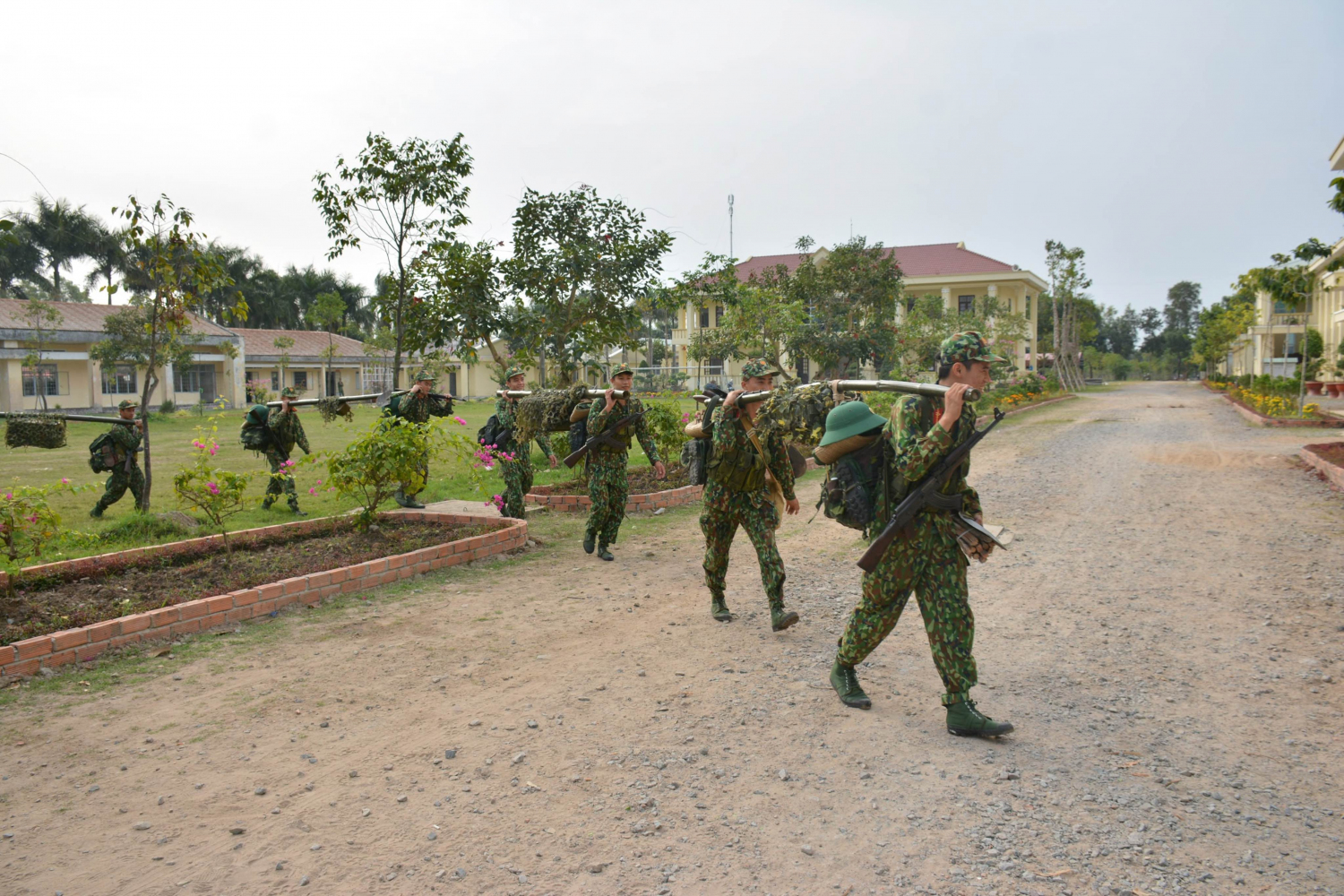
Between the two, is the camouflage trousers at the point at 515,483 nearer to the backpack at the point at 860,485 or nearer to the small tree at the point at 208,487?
the small tree at the point at 208,487

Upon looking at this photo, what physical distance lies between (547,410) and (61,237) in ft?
166

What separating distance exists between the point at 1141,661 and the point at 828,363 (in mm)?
19680

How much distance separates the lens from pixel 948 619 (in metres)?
3.95

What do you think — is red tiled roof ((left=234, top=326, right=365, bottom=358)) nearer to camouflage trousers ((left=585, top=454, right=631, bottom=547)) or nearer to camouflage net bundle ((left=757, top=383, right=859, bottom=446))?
camouflage trousers ((left=585, top=454, right=631, bottom=547))

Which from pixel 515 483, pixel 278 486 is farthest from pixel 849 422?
pixel 278 486

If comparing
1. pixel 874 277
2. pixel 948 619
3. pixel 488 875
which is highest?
pixel 874 277

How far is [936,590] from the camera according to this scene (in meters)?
4.00

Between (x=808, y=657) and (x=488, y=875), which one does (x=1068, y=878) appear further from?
(x=808, y=657)

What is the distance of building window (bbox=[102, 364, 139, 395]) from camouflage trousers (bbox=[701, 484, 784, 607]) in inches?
1454

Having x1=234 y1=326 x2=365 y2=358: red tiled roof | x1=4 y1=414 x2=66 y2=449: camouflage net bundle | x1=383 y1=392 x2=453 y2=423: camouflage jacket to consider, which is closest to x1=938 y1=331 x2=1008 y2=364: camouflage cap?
x1=4 y1=414 x2=66 y2=449: camouflage net bundle

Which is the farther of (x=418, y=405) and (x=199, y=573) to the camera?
(x=418, y=405)

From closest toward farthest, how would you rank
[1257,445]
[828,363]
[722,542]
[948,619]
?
1. [948,619]
2. [722,542]
3. [1257,445]
4. [828,363]

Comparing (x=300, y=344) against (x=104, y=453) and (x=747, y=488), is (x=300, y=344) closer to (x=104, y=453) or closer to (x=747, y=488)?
(x=104, y=453)

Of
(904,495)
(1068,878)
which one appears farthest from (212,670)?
(1068,878)
